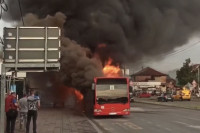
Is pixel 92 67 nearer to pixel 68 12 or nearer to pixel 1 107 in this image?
pixel 68 12

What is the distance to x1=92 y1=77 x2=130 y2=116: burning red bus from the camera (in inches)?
1019

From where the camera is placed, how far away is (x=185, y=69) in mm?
95688

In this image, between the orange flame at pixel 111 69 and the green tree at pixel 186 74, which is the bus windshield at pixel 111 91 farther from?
the green tree at pixel 186 74

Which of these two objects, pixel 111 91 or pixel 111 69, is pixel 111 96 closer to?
pixel 111 91

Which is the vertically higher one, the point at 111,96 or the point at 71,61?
the point at 71,61

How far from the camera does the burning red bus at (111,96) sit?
1019 inches

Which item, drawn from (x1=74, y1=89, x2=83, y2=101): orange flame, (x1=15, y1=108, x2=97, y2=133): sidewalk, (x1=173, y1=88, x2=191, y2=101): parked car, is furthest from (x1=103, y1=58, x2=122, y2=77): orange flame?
(x1=173, y1=88, x2=191, y2=101): parked car

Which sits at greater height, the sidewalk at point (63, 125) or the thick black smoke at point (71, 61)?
the thick black smoke at point (71, 61)

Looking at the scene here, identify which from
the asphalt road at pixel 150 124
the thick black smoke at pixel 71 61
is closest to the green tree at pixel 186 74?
the thick black smoke at pixel 71 61

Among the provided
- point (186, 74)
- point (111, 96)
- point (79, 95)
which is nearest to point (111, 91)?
point (111, 96)

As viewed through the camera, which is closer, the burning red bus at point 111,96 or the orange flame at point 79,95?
the burning red bus at point 111,96

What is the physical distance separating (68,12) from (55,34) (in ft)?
91.4

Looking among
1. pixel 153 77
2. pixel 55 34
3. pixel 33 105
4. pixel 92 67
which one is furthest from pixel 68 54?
pixel 153 77

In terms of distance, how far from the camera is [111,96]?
86.2 ft
